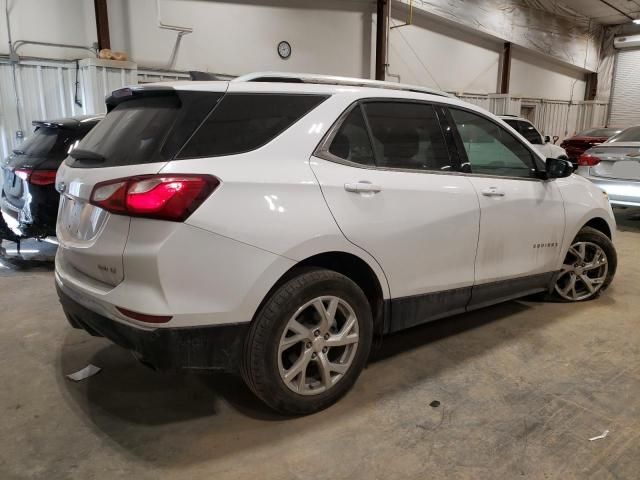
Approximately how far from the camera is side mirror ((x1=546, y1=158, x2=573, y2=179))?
3369 millimetres

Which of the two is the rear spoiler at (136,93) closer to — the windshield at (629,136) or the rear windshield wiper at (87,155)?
the rear windshield wiper at (87,155)

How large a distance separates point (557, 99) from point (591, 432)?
1697 cm

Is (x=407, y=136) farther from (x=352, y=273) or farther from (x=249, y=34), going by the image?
(x=249, y=34)

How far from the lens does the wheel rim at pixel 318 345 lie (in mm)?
2256

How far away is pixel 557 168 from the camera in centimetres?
338

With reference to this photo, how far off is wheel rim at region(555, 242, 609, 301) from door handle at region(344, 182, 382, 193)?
2186 mm

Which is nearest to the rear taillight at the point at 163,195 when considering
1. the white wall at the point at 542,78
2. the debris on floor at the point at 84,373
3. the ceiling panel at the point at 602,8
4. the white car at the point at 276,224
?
the white car at the point at 276,224

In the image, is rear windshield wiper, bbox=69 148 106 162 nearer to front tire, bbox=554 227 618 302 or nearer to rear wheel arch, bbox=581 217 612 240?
front tire, bbox=554 227 618 302

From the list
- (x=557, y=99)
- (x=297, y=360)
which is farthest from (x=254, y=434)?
(x=557, y=99)

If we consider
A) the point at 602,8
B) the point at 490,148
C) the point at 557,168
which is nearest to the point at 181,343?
the point at 490,148

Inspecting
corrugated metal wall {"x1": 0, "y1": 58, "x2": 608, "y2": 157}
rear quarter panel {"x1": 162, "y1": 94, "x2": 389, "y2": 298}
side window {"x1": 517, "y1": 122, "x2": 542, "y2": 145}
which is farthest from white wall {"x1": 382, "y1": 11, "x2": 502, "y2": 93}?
rear quarter panel {"x1": 162, "y1": 94, "x2": 389, "y2": 298}

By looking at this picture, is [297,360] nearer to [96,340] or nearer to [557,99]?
[96,340]

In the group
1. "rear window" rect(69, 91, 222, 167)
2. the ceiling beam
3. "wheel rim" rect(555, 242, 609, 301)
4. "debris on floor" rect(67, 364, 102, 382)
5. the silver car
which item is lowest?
"debris on floor" rect(67, 364, 102, 382)

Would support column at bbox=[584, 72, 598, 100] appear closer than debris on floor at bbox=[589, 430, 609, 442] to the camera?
No
